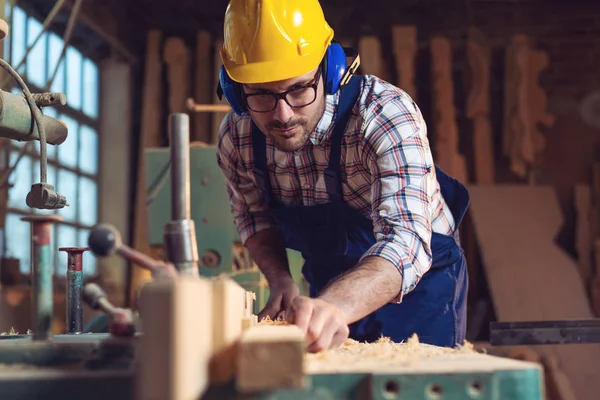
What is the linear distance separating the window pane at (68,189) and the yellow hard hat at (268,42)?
359 cm

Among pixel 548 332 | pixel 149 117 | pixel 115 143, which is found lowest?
pixel 548 332

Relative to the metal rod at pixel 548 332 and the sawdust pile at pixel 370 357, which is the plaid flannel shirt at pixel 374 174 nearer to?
the metal rod at pixel 548 332

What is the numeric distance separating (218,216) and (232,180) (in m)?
0.84

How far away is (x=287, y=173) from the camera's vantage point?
2.36 metres

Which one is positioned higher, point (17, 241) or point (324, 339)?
point (17, 241)

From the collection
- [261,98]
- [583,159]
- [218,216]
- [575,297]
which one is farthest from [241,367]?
[583,159]

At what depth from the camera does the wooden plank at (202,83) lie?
229 inches

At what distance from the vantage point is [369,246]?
2.42 meters

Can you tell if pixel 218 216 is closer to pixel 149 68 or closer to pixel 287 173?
pixel 287 173

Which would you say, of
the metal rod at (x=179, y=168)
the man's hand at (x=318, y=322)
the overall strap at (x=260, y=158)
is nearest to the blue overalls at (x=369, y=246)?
the overall strap at (x=260, y=158)

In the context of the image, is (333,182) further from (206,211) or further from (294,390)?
(294,390)

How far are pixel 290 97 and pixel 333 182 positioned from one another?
34 centimetres

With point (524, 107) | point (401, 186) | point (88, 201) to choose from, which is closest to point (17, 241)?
point (88, 201)

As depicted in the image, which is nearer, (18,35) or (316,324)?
(316,324)
